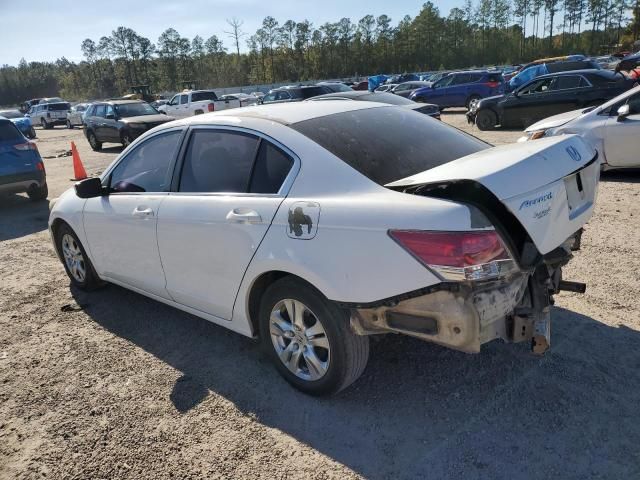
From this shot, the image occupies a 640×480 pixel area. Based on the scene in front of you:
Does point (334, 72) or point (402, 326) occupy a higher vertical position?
point (334, 72)

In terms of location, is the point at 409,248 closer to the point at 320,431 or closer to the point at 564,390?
the point at 320,431

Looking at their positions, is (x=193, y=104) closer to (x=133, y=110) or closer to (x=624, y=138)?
(x=133, y=110)

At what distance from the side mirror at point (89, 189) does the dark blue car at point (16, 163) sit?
6.34 meters

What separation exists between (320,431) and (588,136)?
6902mm

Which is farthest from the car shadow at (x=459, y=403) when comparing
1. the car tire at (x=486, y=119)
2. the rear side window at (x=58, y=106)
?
the rear side window at (x=58, y=106)

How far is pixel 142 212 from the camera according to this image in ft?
12.3

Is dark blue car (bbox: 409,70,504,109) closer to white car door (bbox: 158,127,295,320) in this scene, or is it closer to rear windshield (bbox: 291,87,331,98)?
rear windshield (bbox: 291,87,331,98)

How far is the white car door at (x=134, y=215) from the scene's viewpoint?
3750mm

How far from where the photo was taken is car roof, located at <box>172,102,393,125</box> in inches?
128

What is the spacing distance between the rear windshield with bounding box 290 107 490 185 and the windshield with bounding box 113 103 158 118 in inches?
639

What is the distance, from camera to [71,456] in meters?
2.78

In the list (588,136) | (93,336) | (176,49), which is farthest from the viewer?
(176,49)

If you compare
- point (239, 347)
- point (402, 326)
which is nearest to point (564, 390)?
point (402, 326)

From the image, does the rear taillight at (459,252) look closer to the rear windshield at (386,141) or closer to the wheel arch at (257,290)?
the rear windshield at (386,141)
